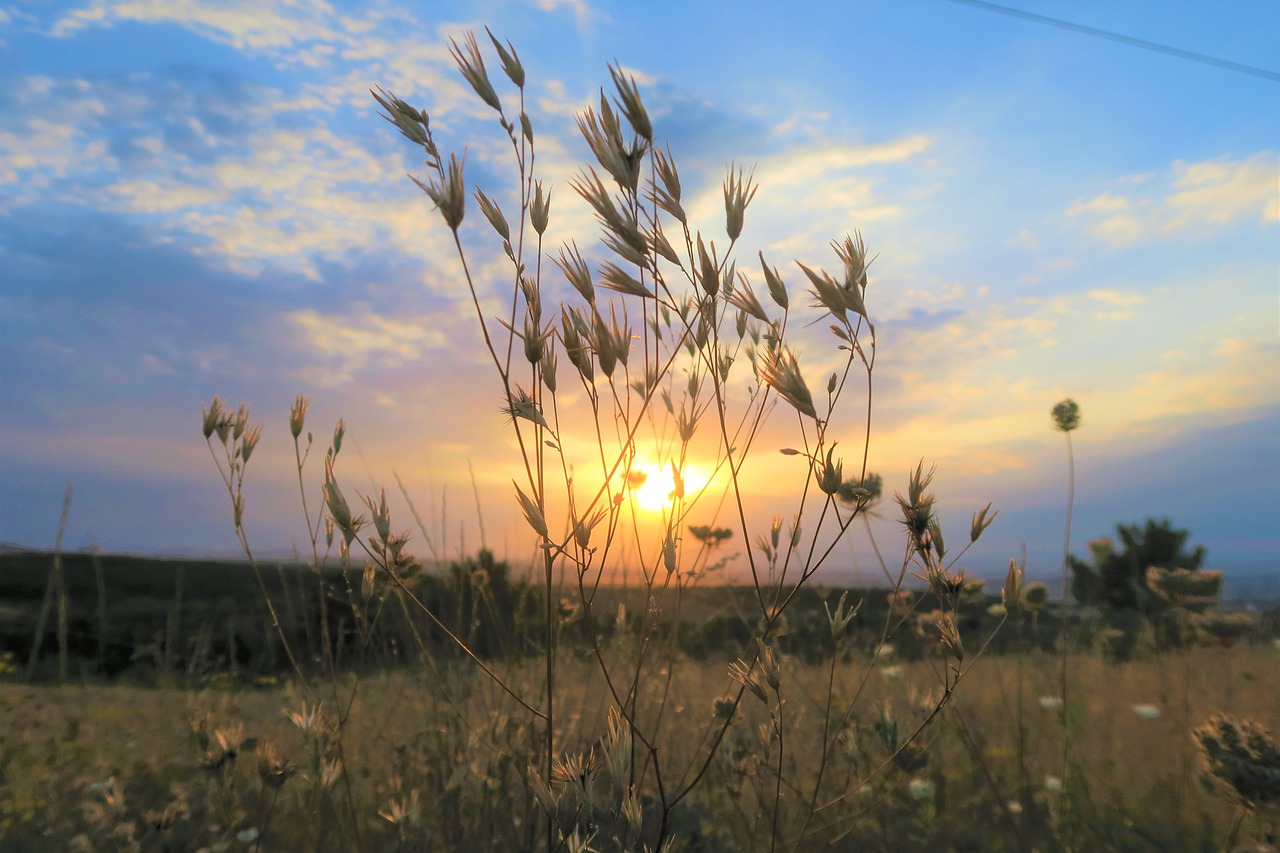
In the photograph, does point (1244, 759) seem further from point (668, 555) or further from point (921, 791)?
point (668, 555)

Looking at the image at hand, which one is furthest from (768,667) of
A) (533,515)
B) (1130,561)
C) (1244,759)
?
(1130,561)

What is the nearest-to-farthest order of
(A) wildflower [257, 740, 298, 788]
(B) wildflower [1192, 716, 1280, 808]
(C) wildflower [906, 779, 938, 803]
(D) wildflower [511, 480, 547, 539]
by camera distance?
(D) wildflower [511, 480, 547, 539] → (A) wildflower [257, 740, 298, 788] → (B) wildflower [1192, 716, 1280, 808] → (C) wildflower [906, 779, 938, 803]

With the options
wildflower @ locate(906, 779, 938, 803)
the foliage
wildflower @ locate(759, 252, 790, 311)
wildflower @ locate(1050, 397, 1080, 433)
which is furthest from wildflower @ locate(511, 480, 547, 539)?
the foliage

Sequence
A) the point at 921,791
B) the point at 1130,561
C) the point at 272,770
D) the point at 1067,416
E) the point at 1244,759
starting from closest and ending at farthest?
1. the point at 272,770
2. the point at 1244,759
3. the point at 921,791
4. the point at 1067,416
5. the point at 1130,561

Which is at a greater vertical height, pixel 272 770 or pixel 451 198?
pixel 451 198

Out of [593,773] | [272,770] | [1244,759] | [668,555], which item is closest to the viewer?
[593,773]

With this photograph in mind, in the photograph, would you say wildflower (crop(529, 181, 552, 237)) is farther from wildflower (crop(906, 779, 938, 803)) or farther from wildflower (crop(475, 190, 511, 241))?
wildflower (crop(906, 779, 938, 803))

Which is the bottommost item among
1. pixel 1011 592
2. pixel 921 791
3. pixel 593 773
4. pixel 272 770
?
pixel 921 791

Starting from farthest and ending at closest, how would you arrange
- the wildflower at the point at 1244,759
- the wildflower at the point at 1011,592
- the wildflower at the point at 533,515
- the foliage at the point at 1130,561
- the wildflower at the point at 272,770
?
the foliage at the point at 1130,561 → the wildflower at the point at 1244,759 → the wildflower at the point at 272,770 → the wildflower at the point at 1011,592 → the wildflower at the point at 533,515

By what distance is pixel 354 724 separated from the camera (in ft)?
13.9

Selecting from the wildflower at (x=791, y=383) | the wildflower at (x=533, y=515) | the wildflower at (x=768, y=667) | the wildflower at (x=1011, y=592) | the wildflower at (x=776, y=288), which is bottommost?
the wildflower at (x=768, y=667)

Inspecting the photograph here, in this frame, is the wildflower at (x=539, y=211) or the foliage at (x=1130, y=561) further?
the foliage at (x=1130, y=561)

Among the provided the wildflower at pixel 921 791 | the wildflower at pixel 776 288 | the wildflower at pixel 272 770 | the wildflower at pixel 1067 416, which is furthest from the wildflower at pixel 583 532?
the wildflower at pixel 1067 416

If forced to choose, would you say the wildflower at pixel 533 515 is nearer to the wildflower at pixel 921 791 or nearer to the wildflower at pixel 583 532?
the wildflower at pixel 583 532
